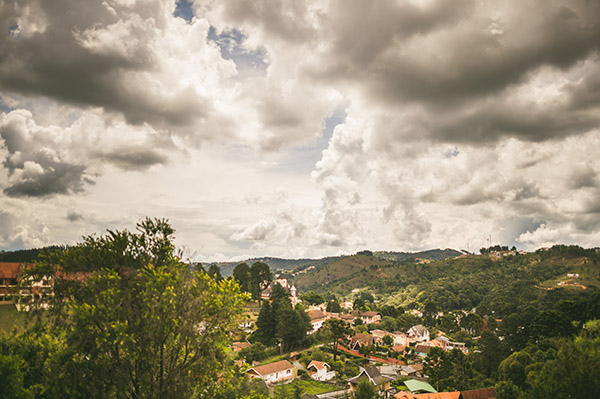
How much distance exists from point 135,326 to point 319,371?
147ft

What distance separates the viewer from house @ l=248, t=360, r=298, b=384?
140 ft

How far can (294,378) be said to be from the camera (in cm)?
4584

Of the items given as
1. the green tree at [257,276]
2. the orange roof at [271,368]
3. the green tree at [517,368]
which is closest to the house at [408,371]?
the orange roof at [271,368]

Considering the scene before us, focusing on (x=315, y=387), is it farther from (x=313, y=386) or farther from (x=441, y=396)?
(x=441, y=396)

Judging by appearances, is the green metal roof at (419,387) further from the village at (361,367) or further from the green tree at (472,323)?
the green tree at (472,323)

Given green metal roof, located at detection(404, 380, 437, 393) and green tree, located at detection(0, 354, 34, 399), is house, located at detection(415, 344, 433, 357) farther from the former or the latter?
green tree, located at detection(0, 354, 34, 399)

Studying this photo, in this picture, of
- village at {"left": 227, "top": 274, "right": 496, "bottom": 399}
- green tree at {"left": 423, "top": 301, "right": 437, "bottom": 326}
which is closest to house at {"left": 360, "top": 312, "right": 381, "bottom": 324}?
green tree at {"left": 423, "top": 301, "right": 437, "bottom": 326}

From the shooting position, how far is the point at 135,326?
930cm

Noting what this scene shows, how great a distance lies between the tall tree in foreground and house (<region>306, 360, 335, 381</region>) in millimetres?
41546

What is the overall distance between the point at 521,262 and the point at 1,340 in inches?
8208

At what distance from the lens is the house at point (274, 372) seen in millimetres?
42625

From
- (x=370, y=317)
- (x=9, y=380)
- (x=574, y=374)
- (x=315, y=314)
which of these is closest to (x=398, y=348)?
(x=315, y=314)

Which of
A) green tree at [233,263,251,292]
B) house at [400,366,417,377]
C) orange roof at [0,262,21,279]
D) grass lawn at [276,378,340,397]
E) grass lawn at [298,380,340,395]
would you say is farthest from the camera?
green tree at [233,263,251,292]

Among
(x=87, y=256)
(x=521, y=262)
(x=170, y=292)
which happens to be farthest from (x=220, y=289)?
(x=521, y=262)
